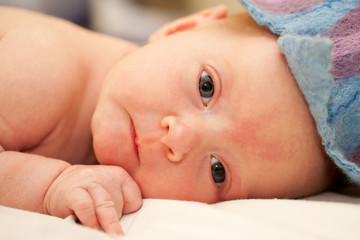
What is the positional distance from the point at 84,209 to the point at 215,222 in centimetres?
25

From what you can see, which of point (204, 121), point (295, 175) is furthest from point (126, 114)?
point (295, 175)

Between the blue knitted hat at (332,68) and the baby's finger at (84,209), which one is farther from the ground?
the blue knitted hat at (332,68)

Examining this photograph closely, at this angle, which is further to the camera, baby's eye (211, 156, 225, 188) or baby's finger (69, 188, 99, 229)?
baby's eye (211, 156, 225, 188)

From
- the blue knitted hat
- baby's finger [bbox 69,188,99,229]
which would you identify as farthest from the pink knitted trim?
baby's finger [bbox 69,188,99,229]

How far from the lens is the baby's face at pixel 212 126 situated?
3.04 ft

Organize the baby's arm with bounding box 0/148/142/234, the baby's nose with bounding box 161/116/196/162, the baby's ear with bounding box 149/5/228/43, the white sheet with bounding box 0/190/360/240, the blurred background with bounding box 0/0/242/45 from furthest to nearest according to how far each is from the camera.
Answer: the blurred background with bounding box 0/0/242/45, the baby's ear with bounding box 149/5/228/43, the baby's nose with bounding box 161/116/196/162, the baby's arm with bounding box 0/148/142/234, the white sheet with bounding box 0/190/360/240

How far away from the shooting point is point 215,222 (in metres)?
0.71

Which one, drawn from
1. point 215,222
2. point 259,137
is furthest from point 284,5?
point 215,222

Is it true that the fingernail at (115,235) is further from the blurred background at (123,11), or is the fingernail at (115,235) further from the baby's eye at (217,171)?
the blurred background at (123,11)

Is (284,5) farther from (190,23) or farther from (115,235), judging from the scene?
(115,235)

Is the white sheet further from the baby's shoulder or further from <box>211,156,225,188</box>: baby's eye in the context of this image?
the baby's shoulder

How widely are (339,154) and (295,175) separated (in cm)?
13

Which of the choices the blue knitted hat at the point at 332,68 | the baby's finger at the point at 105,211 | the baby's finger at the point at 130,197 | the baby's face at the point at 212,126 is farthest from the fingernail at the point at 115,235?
the blue knitted hat at the point at 332,68

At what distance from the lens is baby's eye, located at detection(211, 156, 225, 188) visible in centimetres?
97
